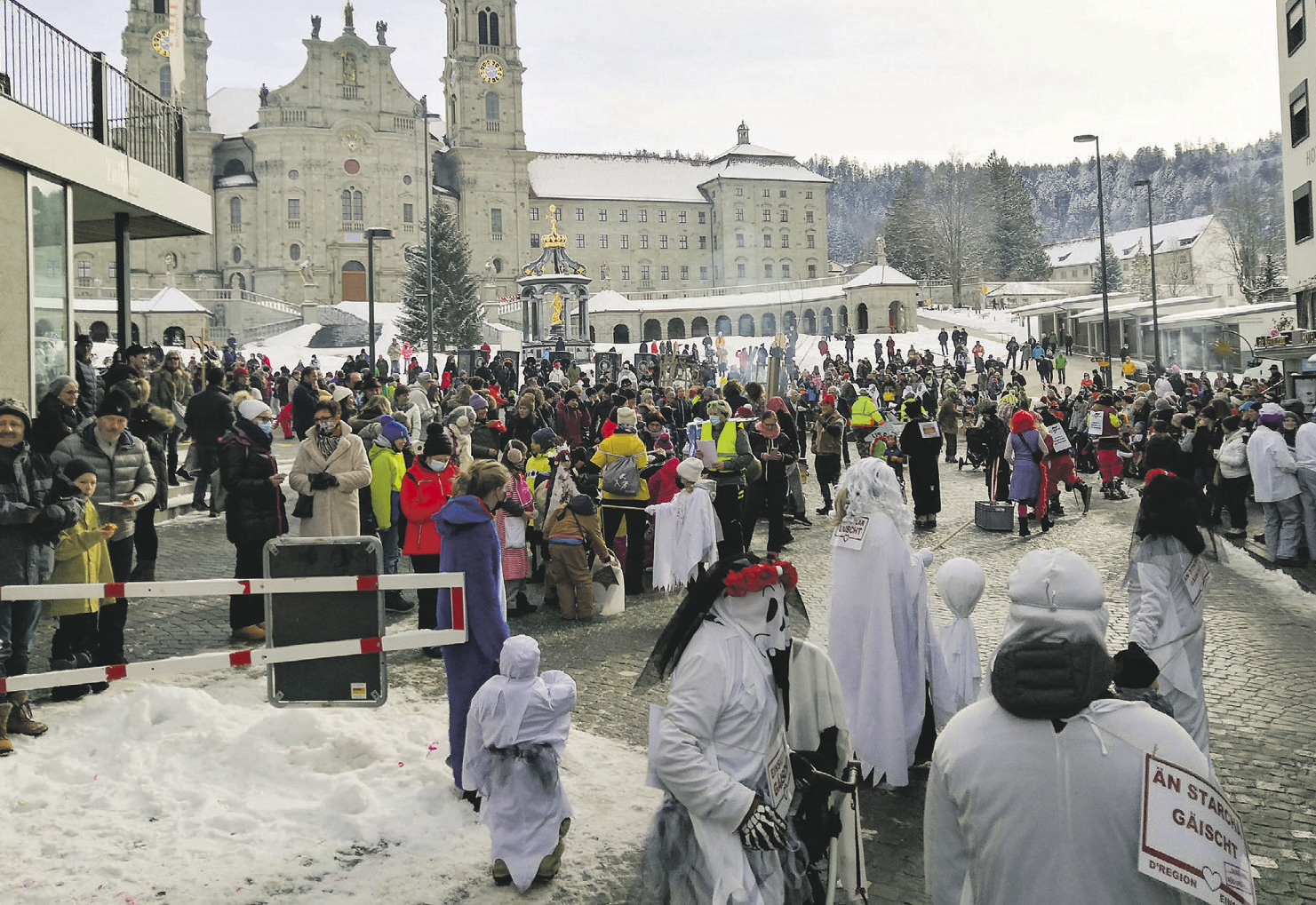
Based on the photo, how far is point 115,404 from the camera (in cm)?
785

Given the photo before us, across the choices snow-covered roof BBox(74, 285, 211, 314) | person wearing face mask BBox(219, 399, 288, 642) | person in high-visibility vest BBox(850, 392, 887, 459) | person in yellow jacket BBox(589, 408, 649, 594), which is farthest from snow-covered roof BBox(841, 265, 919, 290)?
person wearing face mask BBox(219, 399, 288, 642)

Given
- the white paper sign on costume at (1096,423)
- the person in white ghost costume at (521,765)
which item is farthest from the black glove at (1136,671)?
the white paper sign on costume at (1096,423)

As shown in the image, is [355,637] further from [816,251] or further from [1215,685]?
[816,251]

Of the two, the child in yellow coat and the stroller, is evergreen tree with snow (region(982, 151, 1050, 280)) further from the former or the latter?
the child in yellow coat

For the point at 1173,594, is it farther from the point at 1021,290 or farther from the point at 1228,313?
the point at 1021,290

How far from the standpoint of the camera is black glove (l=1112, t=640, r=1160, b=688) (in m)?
3.54

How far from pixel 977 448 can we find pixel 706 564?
44.9ft

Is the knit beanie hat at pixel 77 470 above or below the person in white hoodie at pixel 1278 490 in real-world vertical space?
above

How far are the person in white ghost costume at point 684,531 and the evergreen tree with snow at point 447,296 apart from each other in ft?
166

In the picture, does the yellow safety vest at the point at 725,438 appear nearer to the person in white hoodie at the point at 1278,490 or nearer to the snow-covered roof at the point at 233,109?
the person in white hoodie at the point at 1278,490

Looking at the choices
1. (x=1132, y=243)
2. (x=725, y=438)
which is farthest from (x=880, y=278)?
(x=725, y=438)

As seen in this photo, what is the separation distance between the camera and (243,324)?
218 feet

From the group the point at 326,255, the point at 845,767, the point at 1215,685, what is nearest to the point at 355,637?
the point at 845,767

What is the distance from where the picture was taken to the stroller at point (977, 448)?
21766 mm
